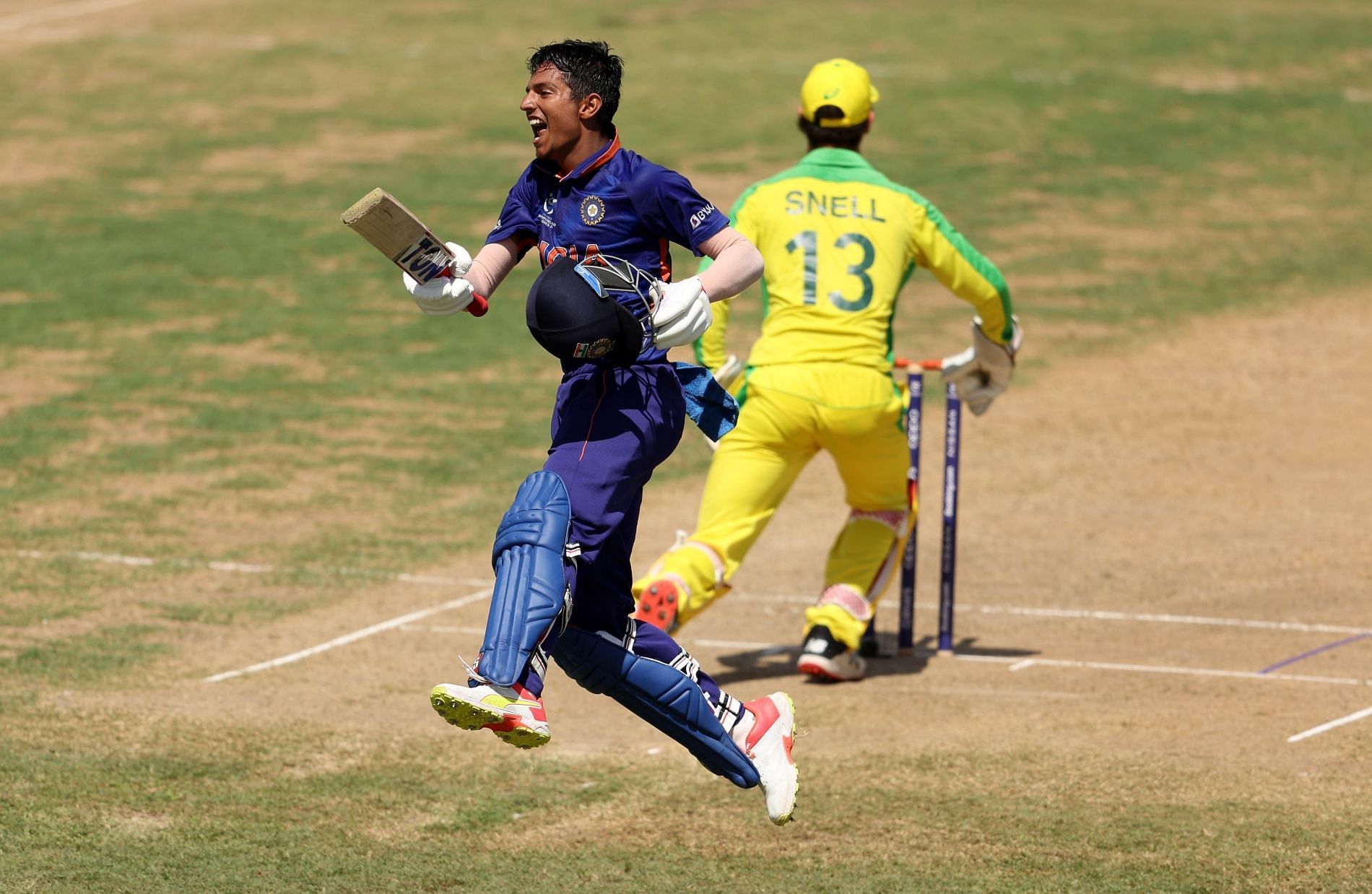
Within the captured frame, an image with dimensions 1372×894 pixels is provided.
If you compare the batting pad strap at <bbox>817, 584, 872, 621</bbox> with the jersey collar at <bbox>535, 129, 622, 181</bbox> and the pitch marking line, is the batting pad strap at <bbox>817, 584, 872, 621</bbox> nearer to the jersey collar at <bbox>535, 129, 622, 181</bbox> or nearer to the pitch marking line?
the pitch marking line

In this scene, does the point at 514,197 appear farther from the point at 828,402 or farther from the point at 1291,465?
the point at 1291,465

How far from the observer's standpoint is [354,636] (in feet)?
29.8

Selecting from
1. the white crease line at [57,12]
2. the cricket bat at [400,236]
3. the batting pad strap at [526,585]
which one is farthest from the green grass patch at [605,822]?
the white crease line at [57,12]

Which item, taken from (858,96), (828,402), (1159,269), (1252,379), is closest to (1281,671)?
(828,402)

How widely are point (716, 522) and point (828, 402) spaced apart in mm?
737

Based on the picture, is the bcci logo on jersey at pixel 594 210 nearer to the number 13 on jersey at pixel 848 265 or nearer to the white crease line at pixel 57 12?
the number 13 on jersey at pixel 848 265

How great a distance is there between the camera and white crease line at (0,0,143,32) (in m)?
26.1

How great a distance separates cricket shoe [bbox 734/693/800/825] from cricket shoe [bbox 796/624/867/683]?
2.24 metres

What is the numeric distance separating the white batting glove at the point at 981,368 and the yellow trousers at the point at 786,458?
44 centimetres

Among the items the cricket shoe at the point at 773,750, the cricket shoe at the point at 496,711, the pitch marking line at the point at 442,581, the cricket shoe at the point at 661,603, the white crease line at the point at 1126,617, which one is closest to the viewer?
the cricket shoe at the point at 496,711

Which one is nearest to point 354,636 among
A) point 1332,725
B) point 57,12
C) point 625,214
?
point 625,214

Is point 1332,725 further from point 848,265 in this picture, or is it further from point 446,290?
point 446,290

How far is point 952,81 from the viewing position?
23484 millimetres

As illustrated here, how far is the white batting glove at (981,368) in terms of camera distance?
29.3 feet
